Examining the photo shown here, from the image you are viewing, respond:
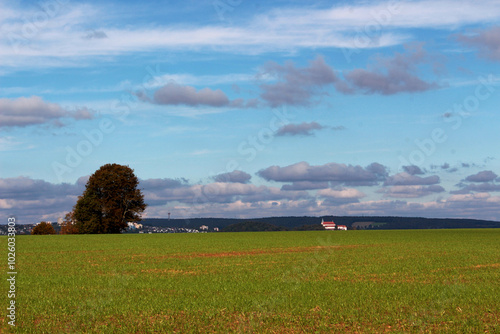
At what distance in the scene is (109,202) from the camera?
4306 inches

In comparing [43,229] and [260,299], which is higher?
[43,229]

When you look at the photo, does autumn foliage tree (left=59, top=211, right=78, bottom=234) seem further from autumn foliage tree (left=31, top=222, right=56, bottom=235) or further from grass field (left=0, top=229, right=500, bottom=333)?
grass field (left=0, top=229, right=500, bottom=333)

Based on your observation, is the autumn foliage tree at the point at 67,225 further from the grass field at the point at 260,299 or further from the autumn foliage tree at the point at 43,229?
the grass field at the point at 260,299

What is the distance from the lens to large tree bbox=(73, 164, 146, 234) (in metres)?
109

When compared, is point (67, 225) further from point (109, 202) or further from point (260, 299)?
point (260, 299)

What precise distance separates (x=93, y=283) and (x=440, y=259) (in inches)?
1053

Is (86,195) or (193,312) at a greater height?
(86,195)

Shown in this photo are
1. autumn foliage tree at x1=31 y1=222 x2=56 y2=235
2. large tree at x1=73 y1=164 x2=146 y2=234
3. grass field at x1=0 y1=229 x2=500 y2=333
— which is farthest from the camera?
autumn foliage tree at x1=31 y1=222 x2=56 y2=235

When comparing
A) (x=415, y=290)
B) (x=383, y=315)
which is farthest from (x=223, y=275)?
(x=383, y=315)

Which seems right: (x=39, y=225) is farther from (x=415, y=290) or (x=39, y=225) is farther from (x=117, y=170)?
(x=415, y=290)

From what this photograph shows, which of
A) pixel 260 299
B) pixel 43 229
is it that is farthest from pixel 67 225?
pixel 260 299

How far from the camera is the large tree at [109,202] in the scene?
357 feet

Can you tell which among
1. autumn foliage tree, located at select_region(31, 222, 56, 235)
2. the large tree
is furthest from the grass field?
autumn foliage tree, located at select_region(31, 222, 56, 235)

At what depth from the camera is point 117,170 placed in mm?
112000
